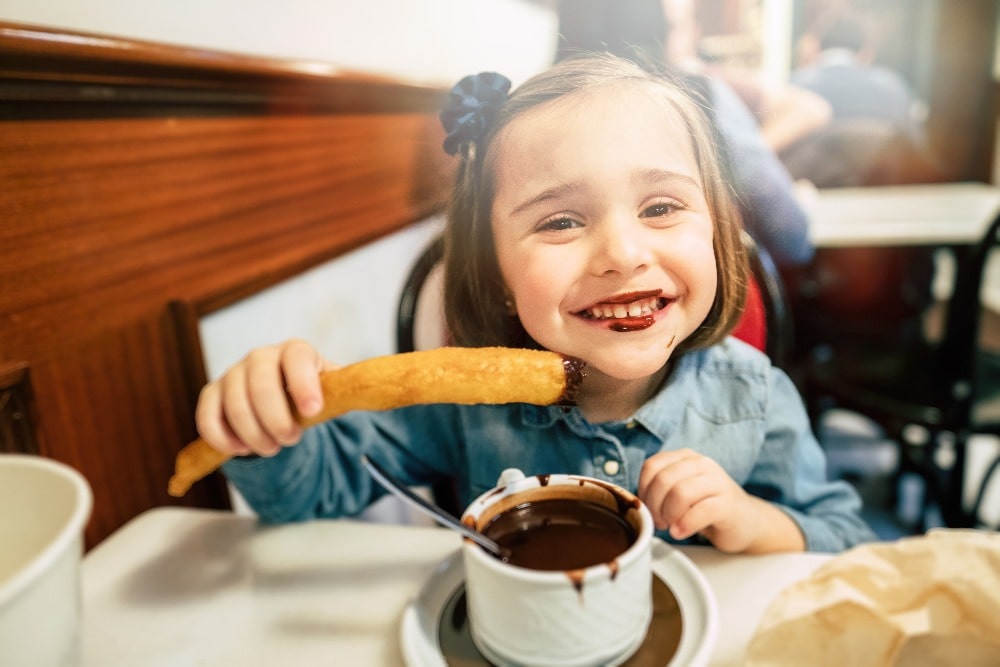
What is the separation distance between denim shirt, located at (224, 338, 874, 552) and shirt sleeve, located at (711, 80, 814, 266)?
80 millimetres

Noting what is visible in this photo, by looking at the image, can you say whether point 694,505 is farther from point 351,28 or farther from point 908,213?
point 908,213

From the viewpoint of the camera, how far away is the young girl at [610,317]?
0.38 metres

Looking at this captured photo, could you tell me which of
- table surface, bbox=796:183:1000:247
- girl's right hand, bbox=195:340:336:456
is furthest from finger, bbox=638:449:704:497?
table surface, bbox=796:183:1000:247

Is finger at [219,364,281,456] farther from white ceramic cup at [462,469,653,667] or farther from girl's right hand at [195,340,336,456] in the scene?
white ceramic cup at [462,469,653,667]

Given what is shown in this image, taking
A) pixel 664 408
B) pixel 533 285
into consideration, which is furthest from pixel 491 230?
pixel 664 408

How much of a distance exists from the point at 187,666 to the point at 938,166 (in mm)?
1177

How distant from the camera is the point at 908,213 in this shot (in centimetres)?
102

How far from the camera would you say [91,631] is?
48 cm

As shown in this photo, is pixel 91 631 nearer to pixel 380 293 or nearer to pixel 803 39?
Answer: pixel 380 293

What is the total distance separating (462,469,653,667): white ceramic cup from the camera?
0.35m

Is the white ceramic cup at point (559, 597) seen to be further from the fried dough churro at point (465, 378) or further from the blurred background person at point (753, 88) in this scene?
the blurred background person at point (753, 88)

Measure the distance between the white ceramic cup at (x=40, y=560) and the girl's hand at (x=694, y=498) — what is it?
1.05 feet

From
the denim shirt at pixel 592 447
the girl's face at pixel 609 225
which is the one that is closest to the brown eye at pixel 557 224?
the girl's face at pixel 609 225

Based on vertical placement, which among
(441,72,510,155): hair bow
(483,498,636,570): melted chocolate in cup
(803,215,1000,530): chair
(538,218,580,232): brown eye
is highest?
(441,72,510,155): hair bow
